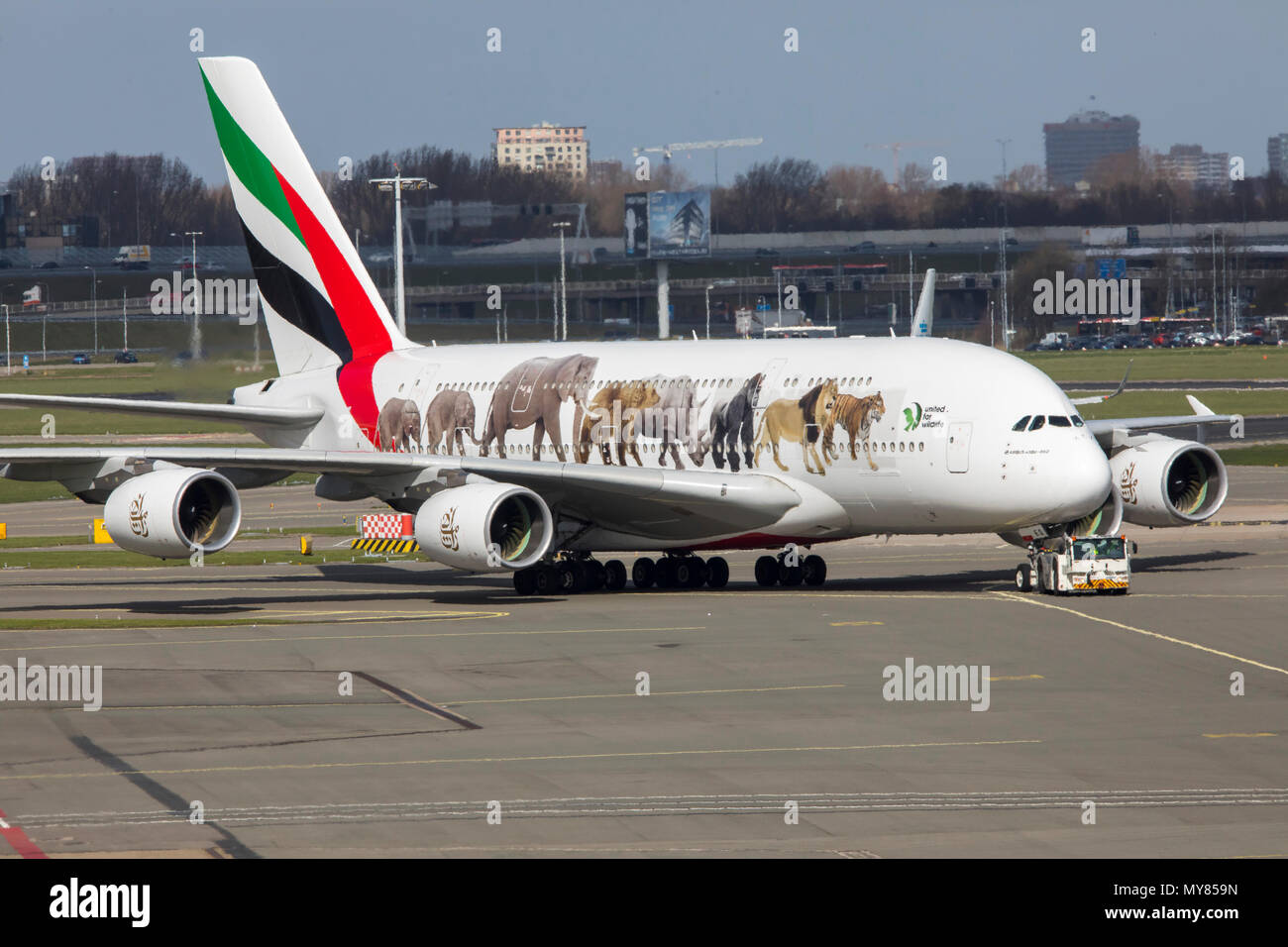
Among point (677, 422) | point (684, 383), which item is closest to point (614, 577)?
point (677, 422)

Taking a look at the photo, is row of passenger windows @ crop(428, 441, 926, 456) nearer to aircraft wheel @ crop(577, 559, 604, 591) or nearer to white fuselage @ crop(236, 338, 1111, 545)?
white fuselage @ crop(236, 338, 1111, 545)

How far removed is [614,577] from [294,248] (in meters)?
12.3

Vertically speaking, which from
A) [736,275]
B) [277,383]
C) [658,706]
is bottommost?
[658,706]

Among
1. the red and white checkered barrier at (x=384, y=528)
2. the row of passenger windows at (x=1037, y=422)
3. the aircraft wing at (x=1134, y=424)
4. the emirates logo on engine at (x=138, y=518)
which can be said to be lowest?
the red and white checkered barrier at (x=384, y=528)

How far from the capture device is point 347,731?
21969 millimetres

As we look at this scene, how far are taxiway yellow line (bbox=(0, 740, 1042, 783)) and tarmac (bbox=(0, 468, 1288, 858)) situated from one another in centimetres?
6

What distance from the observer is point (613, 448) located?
126 feet

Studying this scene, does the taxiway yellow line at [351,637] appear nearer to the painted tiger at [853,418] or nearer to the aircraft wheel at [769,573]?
the painted tiger at [853,418]

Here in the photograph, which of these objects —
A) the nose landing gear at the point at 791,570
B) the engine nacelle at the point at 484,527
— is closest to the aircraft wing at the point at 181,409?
the engine nacelle at the point at 484,527

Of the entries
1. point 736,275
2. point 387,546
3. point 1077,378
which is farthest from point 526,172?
point 387,546

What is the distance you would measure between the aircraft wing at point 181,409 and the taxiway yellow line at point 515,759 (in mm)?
13106

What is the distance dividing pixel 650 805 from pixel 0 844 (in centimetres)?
609

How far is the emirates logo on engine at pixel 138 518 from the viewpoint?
33.3 metres
